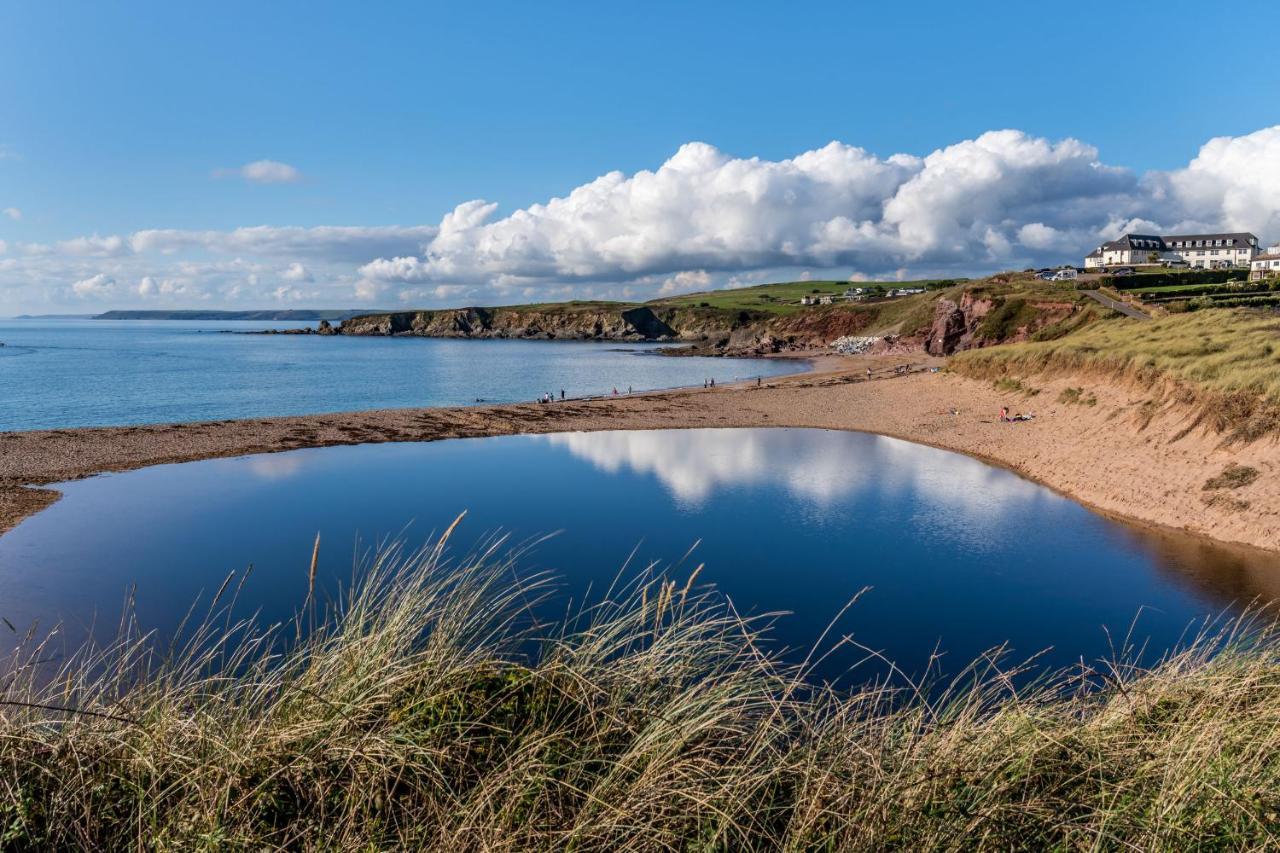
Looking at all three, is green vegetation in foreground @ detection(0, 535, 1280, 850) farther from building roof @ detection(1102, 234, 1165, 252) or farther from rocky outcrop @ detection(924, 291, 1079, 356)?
building roof @ detection(1102, 234, 1165, 252)

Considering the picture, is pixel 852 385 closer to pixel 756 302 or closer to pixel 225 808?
pixel 225 808

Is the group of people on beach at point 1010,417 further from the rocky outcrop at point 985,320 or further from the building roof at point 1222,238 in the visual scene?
the building roof at point 1222,238

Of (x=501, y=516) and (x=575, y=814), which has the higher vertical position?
(x=575, y=814)

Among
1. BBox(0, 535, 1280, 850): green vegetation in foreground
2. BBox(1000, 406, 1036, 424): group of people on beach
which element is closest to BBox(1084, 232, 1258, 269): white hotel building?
BBox(1000, 406, 1036, 424): group of people on beach

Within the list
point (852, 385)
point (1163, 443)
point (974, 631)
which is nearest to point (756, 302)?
point (852, 385)

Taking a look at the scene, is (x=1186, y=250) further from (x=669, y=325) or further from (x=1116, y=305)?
(x=669, y=325)

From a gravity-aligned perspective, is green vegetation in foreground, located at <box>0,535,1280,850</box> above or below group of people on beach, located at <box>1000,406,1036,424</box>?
above

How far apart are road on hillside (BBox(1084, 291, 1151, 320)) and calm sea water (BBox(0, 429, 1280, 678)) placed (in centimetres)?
3787

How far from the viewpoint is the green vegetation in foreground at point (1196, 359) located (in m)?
24.3

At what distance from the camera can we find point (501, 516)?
2409 cm

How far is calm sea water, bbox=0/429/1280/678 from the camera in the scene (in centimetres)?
1564

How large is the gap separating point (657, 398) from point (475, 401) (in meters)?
15.5

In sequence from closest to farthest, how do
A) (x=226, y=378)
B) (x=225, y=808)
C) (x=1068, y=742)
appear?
(x=225, y=808) → (x=1068, y=742) → (x=226, y=378)

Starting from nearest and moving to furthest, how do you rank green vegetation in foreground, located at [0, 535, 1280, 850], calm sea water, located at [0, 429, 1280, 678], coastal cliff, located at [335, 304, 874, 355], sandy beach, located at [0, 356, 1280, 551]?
green vegetation in foreground, located at [0, 535, 1280, 850], calm sea water, located at [0, 429, 1280, 678], sandy beach, located at [0, 356, 1280, 551], coastal cliff, located at [335, 304, 874, 355]
